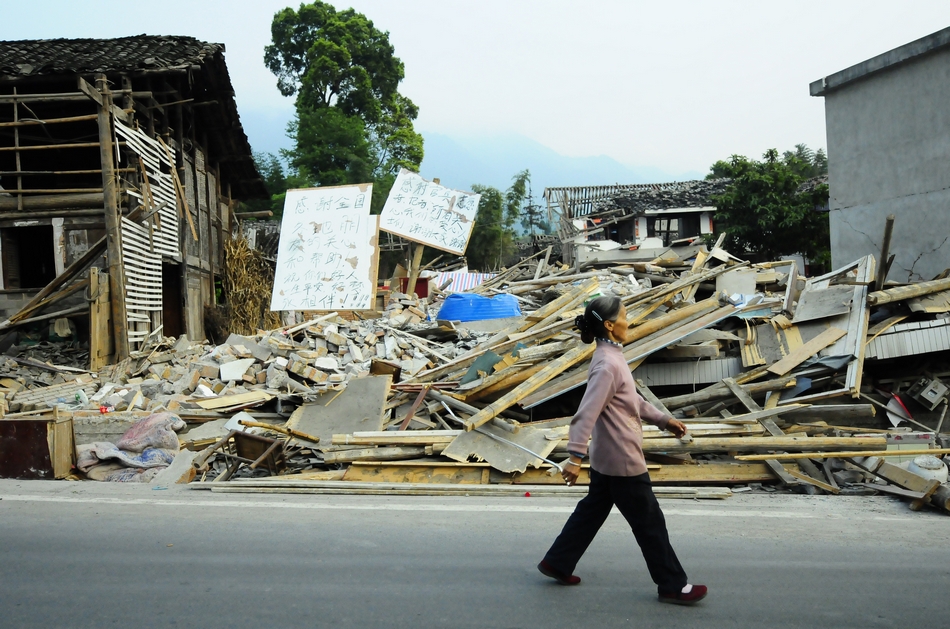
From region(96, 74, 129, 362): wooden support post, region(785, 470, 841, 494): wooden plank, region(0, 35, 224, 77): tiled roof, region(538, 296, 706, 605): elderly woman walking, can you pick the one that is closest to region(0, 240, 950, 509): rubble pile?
region(785, 470, 841, 494): wooden plank

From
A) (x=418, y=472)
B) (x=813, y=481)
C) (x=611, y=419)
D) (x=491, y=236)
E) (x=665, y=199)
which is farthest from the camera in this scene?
(x=665, y=199)

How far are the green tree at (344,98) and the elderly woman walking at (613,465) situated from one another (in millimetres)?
31343

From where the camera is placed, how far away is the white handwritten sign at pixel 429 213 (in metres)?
14.6

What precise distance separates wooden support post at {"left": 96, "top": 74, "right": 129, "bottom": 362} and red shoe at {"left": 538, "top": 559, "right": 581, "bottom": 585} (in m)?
10.6

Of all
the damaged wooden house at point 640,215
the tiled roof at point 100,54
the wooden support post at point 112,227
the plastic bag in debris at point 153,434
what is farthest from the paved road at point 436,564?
the damaged wooden house at point 640,215

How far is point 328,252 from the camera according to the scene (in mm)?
13234

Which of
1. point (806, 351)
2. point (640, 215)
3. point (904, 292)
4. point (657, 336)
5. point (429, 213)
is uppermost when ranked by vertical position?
point (640, 215)

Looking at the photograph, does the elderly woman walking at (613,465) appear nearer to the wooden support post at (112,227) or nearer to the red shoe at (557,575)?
the red shoe at (557,575)

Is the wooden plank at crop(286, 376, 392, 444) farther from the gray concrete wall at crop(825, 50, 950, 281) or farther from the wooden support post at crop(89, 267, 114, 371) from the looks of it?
the gray concrete wall at crop(825, 50, 950, 281)

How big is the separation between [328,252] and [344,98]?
27.4 metres

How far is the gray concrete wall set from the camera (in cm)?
1320

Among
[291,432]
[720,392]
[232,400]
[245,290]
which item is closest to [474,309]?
[232,400]

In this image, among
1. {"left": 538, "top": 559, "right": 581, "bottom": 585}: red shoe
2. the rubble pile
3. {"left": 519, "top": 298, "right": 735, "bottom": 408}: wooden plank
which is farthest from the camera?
{"left": 519, "top": 298, "right": 735, "bottom": 408}: wooden plank

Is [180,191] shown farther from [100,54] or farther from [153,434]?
[153,434]
